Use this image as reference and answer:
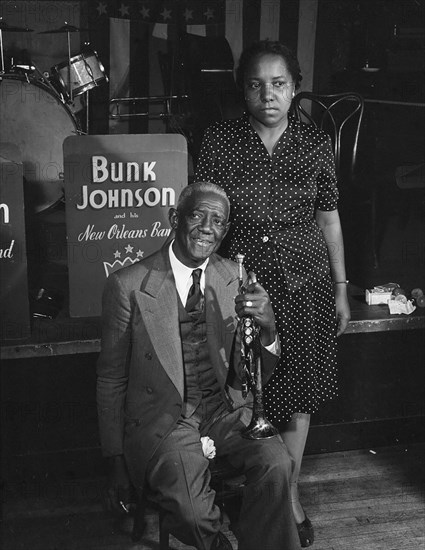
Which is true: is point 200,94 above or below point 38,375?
above

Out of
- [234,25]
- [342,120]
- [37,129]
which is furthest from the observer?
[234,25]

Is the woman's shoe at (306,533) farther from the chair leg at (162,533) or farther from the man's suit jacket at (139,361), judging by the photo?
the man's suit jacket at (139,361)

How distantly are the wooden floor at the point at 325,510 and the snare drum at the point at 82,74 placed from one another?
3.82 meters

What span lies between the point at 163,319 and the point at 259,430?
0.54 metres

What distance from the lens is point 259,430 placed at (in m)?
2.87

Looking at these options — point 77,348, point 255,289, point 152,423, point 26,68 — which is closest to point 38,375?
point 77,348

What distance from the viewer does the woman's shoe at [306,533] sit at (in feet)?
11.6

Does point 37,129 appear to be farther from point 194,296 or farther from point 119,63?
point 194,296

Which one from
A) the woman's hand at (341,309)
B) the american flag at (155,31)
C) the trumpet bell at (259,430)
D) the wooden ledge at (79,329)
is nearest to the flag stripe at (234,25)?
the american flag at (155,31)

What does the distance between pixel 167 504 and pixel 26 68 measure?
16.1 ft

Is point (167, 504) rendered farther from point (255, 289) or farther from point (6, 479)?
point (6, 479)

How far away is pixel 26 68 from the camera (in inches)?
262

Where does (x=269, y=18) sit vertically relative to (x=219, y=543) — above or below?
above

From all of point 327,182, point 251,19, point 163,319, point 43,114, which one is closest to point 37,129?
point 43,114
